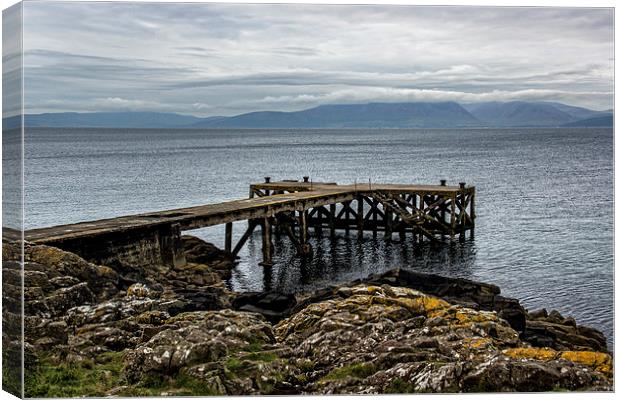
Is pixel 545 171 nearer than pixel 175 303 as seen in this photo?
No

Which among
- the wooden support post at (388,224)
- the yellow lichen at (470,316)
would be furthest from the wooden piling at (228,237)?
the yellow lichen at (470,316)

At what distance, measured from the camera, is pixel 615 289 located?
56.2 ft

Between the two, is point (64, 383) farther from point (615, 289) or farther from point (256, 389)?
point (615, 289)

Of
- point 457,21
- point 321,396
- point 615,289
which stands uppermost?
point 457,21

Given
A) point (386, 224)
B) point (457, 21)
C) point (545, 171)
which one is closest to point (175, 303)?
point (457, 21)

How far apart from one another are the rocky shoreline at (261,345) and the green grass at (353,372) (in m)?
0.02

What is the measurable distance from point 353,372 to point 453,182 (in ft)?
175

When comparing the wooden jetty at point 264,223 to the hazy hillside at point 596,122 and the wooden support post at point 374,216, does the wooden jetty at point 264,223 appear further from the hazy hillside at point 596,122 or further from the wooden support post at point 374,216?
the hazy hillside at point 596,122

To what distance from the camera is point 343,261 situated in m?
34.1

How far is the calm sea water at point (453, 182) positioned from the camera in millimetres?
28703

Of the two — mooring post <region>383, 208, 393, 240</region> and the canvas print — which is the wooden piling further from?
mooring post <region>383, 208, 393, 240</region>

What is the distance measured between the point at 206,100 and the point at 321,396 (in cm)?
1110

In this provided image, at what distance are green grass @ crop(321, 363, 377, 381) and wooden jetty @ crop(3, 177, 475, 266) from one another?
5669 millimetres

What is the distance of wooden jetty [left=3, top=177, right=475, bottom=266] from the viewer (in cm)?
2353
